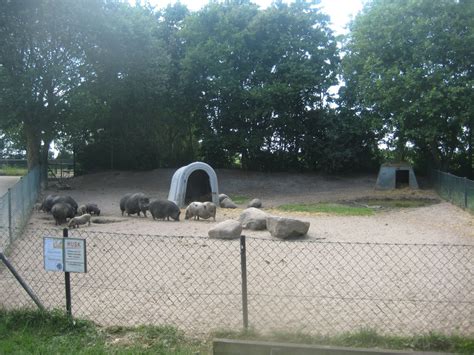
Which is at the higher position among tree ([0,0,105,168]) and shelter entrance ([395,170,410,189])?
tree ([0,0,105,168])

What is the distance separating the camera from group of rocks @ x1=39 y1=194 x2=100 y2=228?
45.3 feet

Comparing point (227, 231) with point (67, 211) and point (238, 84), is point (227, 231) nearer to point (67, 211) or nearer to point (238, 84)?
point (67, 211)

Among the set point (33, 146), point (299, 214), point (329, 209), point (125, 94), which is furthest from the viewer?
point (125, 94)

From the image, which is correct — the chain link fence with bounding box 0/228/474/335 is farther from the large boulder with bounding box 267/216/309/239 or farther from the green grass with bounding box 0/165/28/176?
the green grass with bounding box 0/165/28/176

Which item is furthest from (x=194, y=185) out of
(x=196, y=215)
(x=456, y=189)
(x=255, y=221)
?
(x=456, y=189)

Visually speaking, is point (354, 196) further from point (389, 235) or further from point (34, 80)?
point (34, 80)

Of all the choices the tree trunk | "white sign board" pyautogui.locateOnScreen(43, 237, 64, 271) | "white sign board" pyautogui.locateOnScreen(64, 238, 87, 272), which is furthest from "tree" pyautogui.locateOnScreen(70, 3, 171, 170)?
"white sign board" pyautogui.locateOnScreen(64, 238, 87, 272)

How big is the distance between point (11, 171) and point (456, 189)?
110 ft

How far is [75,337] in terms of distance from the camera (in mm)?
5172

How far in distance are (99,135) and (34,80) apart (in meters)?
7.56

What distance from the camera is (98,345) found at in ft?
16.3

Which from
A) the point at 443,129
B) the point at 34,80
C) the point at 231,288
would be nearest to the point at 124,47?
the point at 34,80

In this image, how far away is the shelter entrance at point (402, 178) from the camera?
25484mm

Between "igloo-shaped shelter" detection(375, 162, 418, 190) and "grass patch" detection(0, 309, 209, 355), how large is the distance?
2117cm
